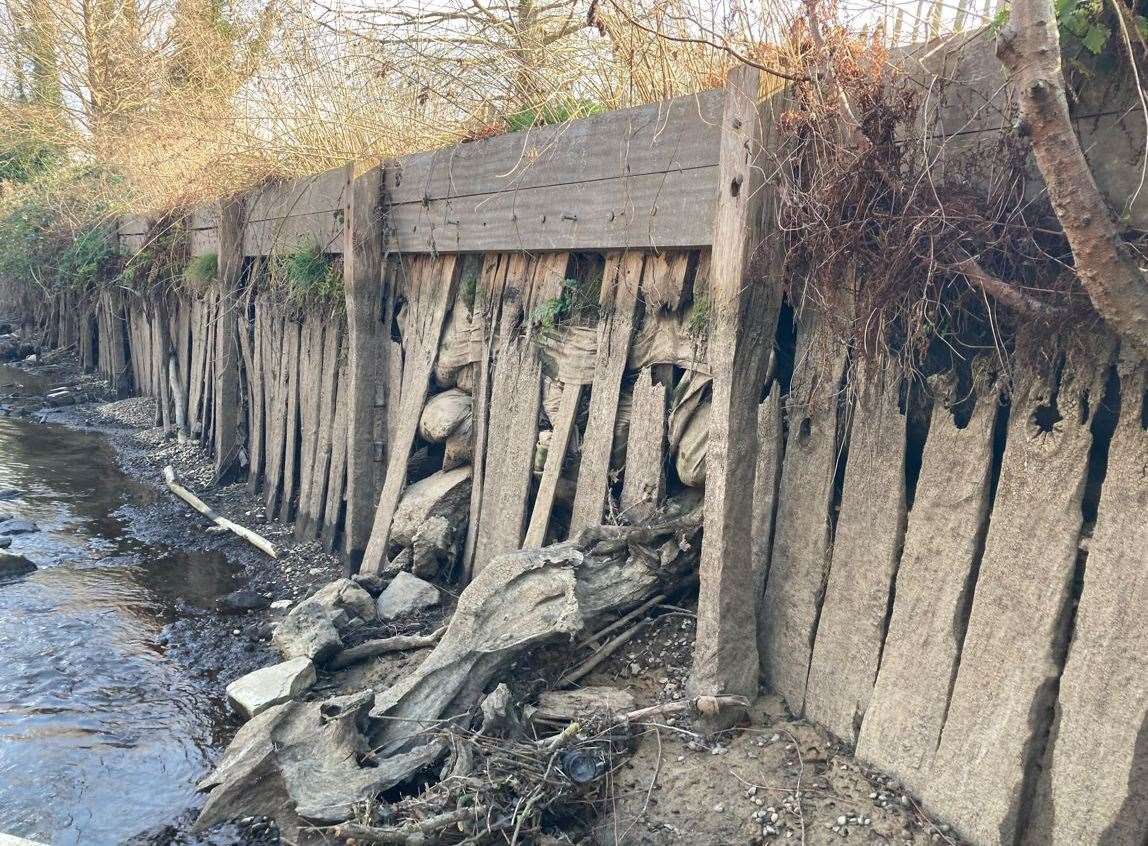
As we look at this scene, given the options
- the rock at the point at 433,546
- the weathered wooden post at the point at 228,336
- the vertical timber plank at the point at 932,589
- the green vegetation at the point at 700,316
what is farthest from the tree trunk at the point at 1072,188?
the weathered wooden post at the point at 228,336

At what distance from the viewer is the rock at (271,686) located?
4359mm

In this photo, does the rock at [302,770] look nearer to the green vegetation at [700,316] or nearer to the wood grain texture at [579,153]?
the green vegetation at [700,316]

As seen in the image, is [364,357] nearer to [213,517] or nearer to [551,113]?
[551,113]

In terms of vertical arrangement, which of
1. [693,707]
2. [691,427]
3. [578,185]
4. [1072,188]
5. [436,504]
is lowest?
[693,707]

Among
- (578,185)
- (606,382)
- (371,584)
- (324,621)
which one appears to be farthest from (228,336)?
(606,382)

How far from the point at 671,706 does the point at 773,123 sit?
2.22 meters

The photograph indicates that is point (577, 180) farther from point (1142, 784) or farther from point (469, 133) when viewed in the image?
point (1142, 784)

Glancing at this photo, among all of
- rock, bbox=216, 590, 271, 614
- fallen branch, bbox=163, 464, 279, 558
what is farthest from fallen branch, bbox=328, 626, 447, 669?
fallen branch, bbox=163, 464, 279, 558

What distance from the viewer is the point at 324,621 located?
4707 millimetres

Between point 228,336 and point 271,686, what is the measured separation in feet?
17.0

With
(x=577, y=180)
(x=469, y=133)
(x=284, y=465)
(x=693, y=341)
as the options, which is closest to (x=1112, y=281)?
(x=693, y=341)

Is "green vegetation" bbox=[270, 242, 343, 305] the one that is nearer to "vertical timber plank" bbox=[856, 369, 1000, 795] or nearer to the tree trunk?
"vertical timber plank" bbox=[856, 369, 1000, 795]

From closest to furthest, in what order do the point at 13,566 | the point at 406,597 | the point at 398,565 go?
the point at 406,597 < the point at 398,565 < the point at 13,566

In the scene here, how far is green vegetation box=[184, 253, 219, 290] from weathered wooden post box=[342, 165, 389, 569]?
3600mm
